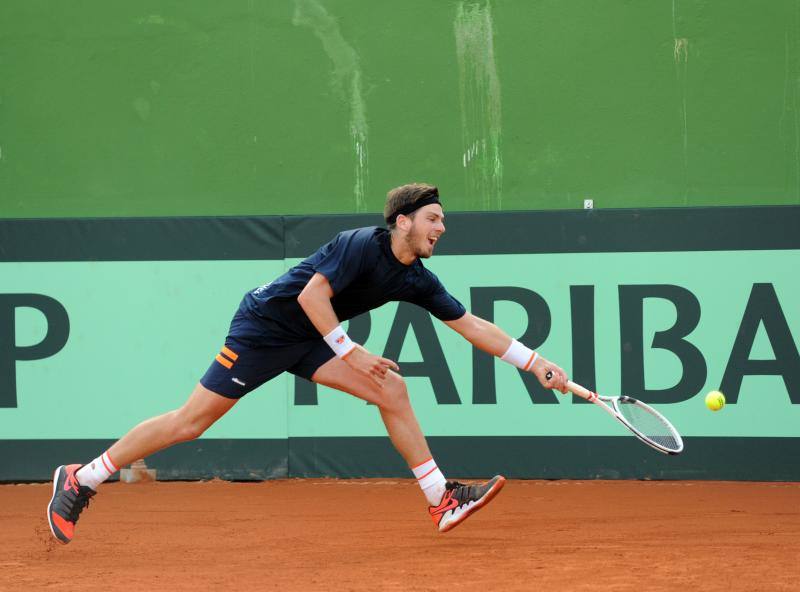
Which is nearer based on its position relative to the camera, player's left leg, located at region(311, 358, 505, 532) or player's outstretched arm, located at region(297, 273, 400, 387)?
player's outstretched arm, located at region(297, 273, 400, 387)

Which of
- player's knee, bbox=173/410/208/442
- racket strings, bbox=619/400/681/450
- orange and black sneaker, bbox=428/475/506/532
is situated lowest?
orange and black sneaker, bbox=428/475/506/532

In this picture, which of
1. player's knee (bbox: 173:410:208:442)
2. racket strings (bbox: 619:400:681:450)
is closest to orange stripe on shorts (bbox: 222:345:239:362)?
player's knee (bbox: 173:410:208:442)

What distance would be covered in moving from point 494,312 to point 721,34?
2.36 meters

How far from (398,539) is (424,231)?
1532 millimetres

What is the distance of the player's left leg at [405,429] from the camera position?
16.8 ft

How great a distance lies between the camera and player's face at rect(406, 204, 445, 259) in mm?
4957

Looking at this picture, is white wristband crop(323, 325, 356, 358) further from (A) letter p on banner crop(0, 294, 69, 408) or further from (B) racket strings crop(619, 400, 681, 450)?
A: (A) letter p on banner crop(0, 294, 69, 408)

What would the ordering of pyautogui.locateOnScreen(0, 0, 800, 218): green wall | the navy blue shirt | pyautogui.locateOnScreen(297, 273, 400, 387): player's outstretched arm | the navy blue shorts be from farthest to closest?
pyautogui.locateOnScreen(0, 0, 800, 218): green wall, the navy blue shorts, the navy blue shirt, pyautogui.locateOnScreen(297, 273, 400, 387): player's outstretched arm

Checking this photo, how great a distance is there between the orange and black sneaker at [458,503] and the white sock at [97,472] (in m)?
1.47

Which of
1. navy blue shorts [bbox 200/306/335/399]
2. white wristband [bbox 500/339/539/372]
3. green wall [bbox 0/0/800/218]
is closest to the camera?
navy blue shorts [bbox 200/306/335/399]

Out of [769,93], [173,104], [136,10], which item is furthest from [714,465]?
[136,10]

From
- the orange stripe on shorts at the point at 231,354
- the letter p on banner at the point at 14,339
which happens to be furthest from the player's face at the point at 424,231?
the letter p on banner at the point at 14,339

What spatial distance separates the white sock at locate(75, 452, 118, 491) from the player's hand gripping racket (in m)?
2.00

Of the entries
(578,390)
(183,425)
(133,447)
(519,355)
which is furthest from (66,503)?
(578,390)
